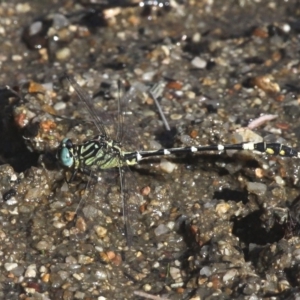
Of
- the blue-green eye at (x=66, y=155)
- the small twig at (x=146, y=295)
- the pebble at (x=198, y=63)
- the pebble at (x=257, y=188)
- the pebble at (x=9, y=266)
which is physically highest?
the blue-green eye at (x=66, y=155)

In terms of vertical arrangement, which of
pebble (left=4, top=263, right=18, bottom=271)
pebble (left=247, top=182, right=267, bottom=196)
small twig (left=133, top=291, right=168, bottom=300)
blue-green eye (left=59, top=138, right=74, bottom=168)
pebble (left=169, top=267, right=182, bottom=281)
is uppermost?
blue-green eye (left=59, top=138, right=74, bottom=168)

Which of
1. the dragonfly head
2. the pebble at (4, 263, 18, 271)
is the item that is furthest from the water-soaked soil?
the dragonfly head

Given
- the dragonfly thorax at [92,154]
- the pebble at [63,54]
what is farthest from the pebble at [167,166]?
the pebble at [63,54]

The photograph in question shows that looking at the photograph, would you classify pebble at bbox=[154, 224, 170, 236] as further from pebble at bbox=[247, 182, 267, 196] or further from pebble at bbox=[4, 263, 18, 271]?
pebble at bbox=[4, 263, 18, 271]

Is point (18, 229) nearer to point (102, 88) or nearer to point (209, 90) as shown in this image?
point (102, 88)

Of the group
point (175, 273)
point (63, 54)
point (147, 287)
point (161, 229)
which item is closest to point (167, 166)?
point (161, 229)

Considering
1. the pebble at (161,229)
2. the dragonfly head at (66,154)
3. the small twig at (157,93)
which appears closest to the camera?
the pebble at (161,229)

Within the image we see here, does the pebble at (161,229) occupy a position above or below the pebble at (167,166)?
below

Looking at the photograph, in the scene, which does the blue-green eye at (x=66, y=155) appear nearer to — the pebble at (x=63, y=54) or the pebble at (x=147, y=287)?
the pebble at (x=147, y=287)

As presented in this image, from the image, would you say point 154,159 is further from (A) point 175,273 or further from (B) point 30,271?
(B) point 30,271
